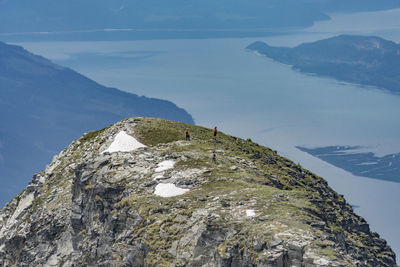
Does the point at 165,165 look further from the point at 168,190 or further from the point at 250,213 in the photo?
the point at 250,213

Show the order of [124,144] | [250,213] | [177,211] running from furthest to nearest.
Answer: [124,144] → [177,211] → [250,213]

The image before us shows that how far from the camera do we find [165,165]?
51.7 m

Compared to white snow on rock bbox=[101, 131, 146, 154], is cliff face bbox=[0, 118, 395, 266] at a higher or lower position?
lower

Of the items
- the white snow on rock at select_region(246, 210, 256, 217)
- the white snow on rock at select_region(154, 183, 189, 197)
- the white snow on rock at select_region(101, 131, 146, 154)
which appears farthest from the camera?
the white snow on rock at select_region(101, 131, 146, 154)

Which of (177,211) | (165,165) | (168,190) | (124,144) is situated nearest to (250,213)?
(177,211)

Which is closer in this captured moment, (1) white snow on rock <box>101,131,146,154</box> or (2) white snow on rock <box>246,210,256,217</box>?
(2) white snow on rock <box>246,210,256,217</box>

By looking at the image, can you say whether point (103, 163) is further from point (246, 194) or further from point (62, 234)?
point (246, 194)

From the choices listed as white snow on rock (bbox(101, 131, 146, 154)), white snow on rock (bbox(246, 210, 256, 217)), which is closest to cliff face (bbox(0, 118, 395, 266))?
white snow on rock (bbox(246, 210, 256, 217))

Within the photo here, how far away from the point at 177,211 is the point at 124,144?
1924cm

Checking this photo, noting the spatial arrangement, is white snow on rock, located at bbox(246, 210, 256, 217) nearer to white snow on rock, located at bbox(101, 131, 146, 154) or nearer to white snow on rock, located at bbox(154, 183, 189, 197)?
white snow on rock, located at bbox(154, 183, 189, 197)

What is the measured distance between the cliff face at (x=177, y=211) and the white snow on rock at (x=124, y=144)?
0.16 meters

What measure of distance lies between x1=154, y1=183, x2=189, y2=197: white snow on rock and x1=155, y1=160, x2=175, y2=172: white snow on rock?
3379mm

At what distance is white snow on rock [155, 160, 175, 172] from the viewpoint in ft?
167

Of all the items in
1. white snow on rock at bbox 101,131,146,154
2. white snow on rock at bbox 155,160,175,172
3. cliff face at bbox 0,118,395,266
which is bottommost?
cliff face at bbox 0,118,395,266
